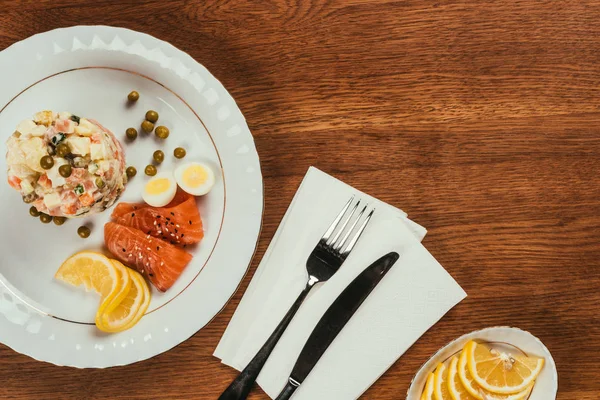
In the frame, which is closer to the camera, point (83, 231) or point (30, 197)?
point (30, 197)

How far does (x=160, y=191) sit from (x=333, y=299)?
30.1 inches

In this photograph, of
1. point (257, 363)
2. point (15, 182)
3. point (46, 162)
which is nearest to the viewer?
point (46, 162)

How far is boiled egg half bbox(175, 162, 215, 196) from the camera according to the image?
1937mm

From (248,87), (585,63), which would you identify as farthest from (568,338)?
(248,87)

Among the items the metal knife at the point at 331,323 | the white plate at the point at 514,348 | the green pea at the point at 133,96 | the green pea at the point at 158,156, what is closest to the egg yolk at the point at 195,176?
the green pea at the point at 158,156

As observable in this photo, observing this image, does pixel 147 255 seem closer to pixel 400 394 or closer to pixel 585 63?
pixel 400 394

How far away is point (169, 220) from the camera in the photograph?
193 centimetres

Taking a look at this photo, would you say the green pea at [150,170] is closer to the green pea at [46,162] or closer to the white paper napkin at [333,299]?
the green pea at [46,162]

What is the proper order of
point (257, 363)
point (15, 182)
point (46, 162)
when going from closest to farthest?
point (46, 162)
point (15, 182)
point (257, 363)

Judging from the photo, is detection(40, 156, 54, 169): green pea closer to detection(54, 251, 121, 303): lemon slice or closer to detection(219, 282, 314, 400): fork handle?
detection(54, 251, 121, 303): lemon slice

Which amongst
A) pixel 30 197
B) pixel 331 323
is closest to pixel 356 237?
pixel 331 323

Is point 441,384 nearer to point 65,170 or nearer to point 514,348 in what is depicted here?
point 514,348

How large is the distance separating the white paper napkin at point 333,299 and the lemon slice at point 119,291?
0.40 m

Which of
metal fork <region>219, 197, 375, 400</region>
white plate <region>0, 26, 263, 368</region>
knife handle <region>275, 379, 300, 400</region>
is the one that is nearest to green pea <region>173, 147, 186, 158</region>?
white plate <region>0, 26, 263, 368</region>
